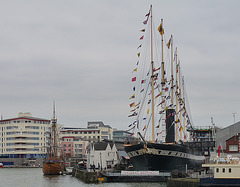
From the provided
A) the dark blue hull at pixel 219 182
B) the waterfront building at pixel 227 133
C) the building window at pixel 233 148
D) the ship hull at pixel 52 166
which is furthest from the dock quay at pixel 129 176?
the ship hull at pixel 52 166

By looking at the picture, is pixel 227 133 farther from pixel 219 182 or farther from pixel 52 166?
pixel 219 182

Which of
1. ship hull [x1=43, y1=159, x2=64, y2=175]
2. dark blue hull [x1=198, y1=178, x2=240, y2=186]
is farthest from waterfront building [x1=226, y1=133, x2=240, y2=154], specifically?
ship hull [x1=43, y1=159, x2=64, y2=175]

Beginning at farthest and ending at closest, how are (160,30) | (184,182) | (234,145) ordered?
(160,30) → (234,145) → (184,182)

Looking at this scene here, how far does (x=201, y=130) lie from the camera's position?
450 ft

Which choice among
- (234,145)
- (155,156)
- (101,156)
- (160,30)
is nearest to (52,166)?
(101,156)

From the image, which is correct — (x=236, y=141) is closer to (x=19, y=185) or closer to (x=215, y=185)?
(x=215, y=185)

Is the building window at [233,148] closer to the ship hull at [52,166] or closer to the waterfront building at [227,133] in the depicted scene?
the waterfront building at [227,133]

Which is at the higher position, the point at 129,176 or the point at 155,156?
the point at 155,156

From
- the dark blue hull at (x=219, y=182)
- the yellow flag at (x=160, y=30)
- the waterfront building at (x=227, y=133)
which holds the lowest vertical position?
the dark blue hull at (x=219, y=182)

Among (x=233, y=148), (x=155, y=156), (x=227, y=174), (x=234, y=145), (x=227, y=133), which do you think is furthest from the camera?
(x=227, y=133)

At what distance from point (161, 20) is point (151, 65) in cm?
1188

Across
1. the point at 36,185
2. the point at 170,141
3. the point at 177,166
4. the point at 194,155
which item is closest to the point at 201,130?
the point at 194,155

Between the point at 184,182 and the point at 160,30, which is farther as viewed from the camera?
the point at 160,30

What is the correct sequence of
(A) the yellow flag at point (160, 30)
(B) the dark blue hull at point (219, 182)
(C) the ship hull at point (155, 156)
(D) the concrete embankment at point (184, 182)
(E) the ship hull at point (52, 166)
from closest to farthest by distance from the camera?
(B) the dark blue hull at point (219, 182), (D) the concrete embankment at point (184, 182), (C) the ship hull at point (155, 156), (A) the yellow flag at point (160, 30), (E) the ship hull at point (52, 166)
